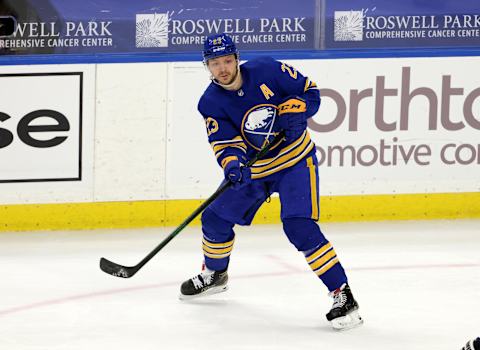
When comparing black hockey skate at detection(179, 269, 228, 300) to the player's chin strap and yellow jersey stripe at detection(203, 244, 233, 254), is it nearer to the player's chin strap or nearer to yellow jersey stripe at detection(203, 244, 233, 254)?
yellow jersey stripe at detection(203, 244, 233, 254)

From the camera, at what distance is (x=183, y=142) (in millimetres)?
5973

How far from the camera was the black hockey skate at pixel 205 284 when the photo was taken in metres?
4.54

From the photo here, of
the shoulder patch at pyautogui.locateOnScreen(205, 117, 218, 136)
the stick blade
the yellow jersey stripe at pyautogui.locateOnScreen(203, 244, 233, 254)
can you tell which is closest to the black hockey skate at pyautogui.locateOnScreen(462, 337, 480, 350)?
the shoulder patch at pyautogui.locateOnScreen(205, 117, 218, 136)

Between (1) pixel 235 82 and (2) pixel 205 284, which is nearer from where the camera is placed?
(1) pixel 235 82

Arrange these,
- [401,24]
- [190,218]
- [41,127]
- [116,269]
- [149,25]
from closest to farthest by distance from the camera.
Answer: [190,218] < [116,269] < [41,127] < [149,25] < [401,24]

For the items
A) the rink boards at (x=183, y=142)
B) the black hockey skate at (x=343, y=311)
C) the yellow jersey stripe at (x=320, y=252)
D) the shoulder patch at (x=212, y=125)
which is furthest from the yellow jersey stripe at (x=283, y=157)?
the rink boards at (x=183, y=142)

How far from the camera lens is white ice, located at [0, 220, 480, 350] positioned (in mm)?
3922

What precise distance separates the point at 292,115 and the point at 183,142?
6.58 feet

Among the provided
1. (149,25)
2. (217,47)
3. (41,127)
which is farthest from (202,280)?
(149,25)

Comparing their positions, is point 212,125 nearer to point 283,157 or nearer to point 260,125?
point 260,125

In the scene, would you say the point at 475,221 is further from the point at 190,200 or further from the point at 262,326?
the point at 262,326

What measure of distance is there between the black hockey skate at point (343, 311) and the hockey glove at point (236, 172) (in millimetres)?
518

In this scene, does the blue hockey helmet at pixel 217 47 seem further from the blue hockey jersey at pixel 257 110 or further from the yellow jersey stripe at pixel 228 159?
the yellow jersey stripe at pixel 228 159

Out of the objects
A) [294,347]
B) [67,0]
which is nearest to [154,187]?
[67,0]
